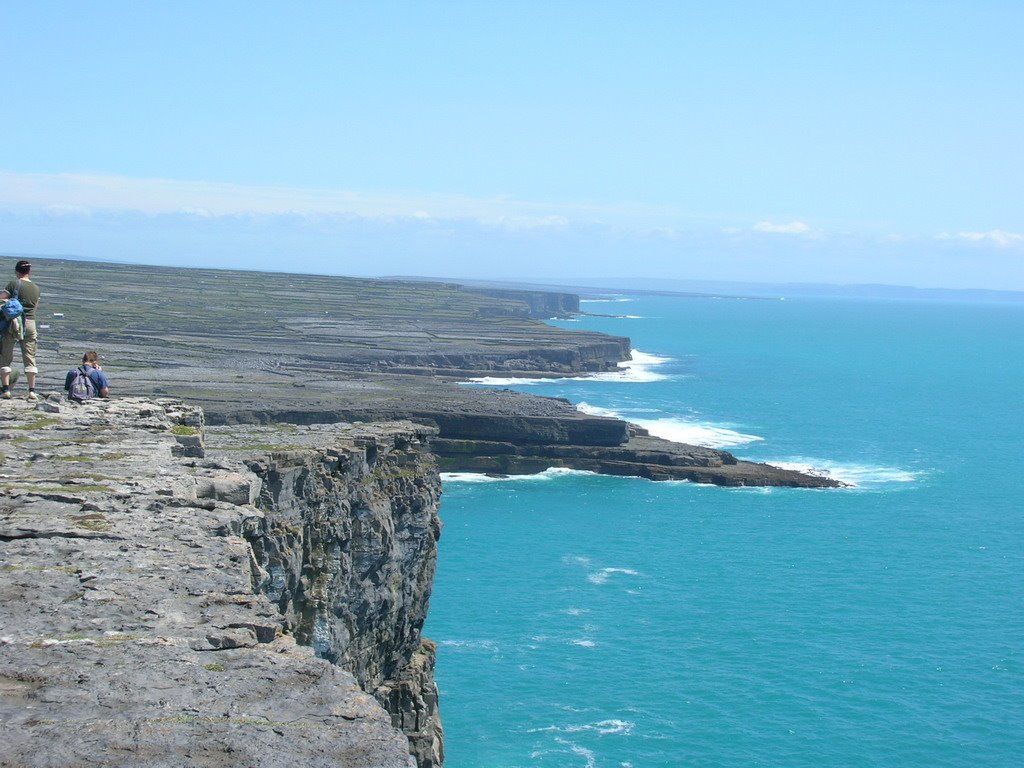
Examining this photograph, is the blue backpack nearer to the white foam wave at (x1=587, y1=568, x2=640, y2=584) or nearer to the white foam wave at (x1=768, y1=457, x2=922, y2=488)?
the white foam wave at (x1=587, y1=568, x2=640, y2=584)

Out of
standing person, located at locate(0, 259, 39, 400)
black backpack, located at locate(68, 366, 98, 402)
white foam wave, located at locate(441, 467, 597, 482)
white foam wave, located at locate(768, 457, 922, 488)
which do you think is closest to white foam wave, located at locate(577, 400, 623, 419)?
white foam wave, located at locate(768, 457, 922, 488)

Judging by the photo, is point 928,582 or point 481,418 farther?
point 481,418

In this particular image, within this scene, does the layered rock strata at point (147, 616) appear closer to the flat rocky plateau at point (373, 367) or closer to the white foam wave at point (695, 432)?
the flat rocky plateau at point (373, 367)

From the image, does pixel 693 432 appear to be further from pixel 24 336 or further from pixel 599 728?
pixel 24 336

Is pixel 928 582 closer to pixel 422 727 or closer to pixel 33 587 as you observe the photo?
pixel 422 727

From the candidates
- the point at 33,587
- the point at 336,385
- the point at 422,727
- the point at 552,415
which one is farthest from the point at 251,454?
the point at 336,385

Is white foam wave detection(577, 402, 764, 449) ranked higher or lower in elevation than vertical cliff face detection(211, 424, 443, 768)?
lower

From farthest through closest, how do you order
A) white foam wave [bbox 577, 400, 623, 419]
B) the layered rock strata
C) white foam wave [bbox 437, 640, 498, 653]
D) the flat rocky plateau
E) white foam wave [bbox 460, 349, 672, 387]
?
white foam wave [bbox 460, 349, 672, 387] → white foam wave [bbox 577, 400, 623, 419] → the flat rocky plateau → white foam wave [bbox 437, 640, 498, 653] → the layered rock strata
